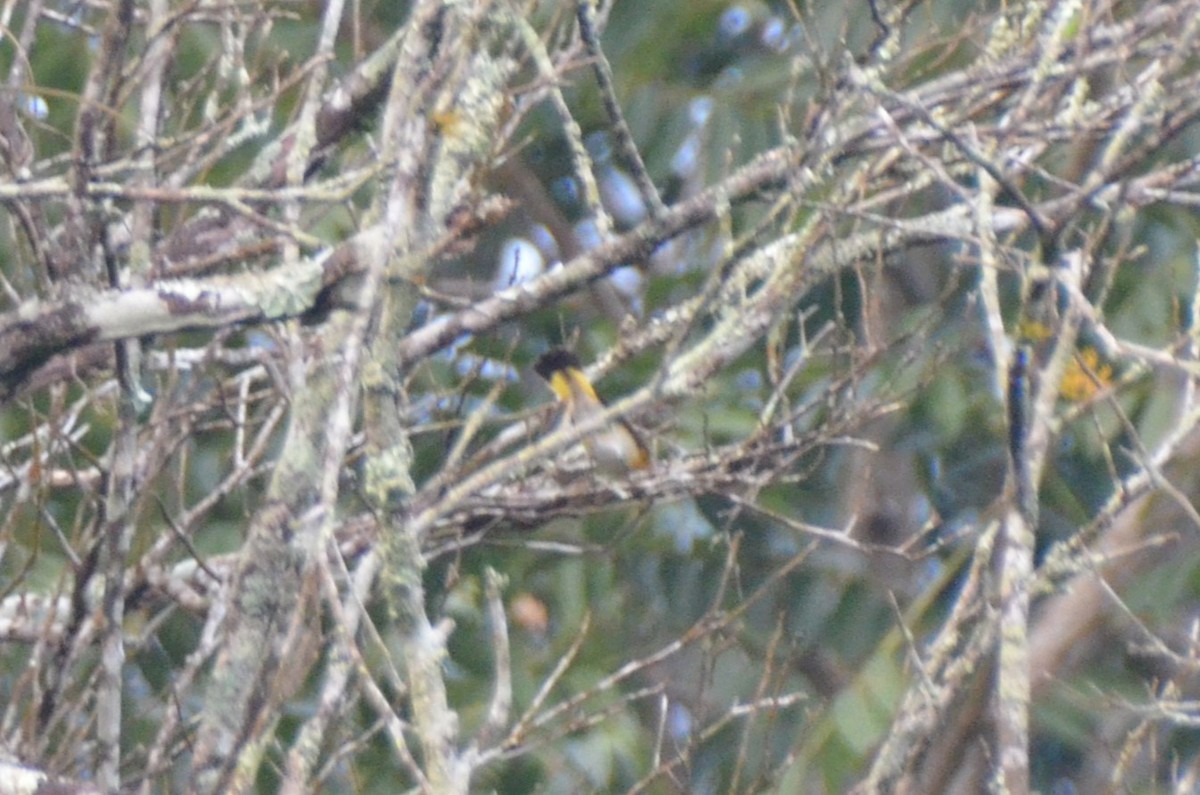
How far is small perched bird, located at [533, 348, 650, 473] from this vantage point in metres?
4.43

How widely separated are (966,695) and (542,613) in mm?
2235

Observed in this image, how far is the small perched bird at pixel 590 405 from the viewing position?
4.43 meters

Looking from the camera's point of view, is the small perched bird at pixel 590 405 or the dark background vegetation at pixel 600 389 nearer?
the dark background vegetation at pixel 600 389

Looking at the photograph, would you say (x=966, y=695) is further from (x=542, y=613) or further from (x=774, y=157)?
(x=542, y=613)

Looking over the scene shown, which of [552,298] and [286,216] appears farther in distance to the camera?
[286,216]

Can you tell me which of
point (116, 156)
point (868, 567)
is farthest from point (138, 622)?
point (868, 567)

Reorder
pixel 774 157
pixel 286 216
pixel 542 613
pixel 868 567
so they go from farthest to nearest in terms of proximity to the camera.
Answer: pixel 868 567 < pixel 542 613 < pixel 286 216 < pixel 774 157

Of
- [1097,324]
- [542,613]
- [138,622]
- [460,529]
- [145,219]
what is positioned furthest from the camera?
[542,613]

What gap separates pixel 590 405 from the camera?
4.37 meters

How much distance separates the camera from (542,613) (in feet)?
20.4

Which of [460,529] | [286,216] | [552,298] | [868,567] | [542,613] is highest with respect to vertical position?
[286,216]

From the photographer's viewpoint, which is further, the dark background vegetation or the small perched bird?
the small perched bird

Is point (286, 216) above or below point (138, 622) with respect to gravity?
above

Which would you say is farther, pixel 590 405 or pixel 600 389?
pixel 600 389
